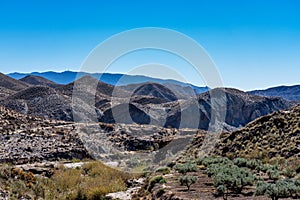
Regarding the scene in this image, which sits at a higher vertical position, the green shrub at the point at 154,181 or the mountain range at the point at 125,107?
the mountain range at the point at 125,107

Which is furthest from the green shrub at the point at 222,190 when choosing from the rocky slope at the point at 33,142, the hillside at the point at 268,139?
the rocky slope at the point at 33,142

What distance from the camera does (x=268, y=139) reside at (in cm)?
2508

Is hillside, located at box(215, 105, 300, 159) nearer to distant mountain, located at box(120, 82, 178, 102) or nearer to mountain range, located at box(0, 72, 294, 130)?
mountain range, located at box(0, 72, 294, 130)

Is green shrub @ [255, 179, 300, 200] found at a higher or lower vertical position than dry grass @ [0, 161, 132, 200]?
higher

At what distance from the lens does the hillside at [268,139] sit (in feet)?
74.3

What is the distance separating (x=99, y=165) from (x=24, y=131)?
486 inches

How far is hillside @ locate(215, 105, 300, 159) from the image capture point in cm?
2265

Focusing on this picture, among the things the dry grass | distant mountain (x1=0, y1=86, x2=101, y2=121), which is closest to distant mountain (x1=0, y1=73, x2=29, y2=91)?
distant mountain (x1=0, y1=86, x2=101, y2=121)

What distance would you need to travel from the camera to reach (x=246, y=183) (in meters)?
14.3

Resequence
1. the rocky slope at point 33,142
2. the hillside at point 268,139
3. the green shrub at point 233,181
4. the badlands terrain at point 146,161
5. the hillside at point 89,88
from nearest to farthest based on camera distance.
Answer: the green shrub at point 233,181 → the badlands terrain at point 146,161 → the hillside at point 268,139 → the rocky slope at point 33,142 → the hillside at point 89,88

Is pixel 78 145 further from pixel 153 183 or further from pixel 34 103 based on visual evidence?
pixel 34 103

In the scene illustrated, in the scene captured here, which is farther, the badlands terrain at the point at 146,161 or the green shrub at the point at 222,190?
the badlands terrain at the point at 146,161

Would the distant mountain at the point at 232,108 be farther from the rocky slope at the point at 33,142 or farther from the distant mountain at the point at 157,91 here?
the distant mountain at the point at 157,91

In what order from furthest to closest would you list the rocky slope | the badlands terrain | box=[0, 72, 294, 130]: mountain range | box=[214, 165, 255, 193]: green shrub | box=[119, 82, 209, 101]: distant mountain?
box=[119, 82, 209, 101]: distant mountain
box=[0, 72, 294, 130]: mountain range
the rocky slope
the badlands terrain
box=[214, 165, 255, 193]: green shrub
